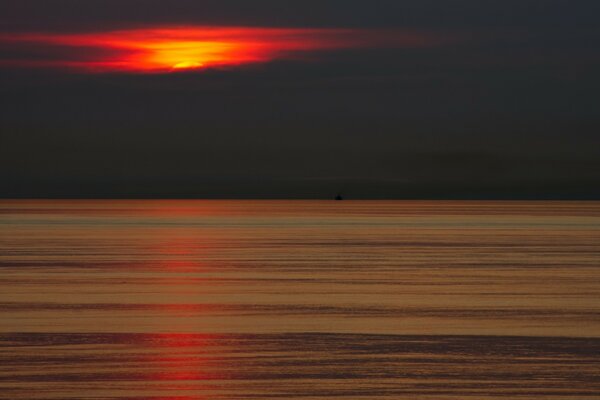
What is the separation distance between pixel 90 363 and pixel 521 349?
244 inches

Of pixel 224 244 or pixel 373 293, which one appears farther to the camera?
pixel 224 244

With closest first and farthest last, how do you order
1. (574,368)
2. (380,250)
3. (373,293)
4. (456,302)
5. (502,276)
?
1. (574,368)
2. (456,302)
3. (373,293)
4. (502,276)
5. (380,250)

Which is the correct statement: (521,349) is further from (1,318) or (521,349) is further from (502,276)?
(502,276)

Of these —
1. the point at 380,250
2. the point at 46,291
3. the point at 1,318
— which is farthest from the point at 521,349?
the point at 380,250

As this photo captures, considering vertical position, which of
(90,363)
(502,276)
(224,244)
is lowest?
(90,363)

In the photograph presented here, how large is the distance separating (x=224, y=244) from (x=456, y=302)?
31.4 meters

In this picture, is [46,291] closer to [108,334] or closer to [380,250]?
[108,334]

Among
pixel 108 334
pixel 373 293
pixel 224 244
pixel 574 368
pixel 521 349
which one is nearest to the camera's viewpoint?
pixel 574 368

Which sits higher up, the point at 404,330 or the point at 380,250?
the point at 380,250

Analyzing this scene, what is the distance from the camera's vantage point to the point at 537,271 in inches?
1367

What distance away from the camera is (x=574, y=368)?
627 inches

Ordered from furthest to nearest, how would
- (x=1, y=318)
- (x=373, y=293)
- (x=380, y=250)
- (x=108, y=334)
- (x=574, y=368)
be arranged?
(x=380, y=250) → (x=373, y=293) → (x=1, y=318) → (x=108, y=334) → (x=574, y=368)

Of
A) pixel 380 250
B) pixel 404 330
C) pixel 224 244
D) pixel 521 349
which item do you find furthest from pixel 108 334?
pixel 224 244

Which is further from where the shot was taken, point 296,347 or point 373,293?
point 373,293
